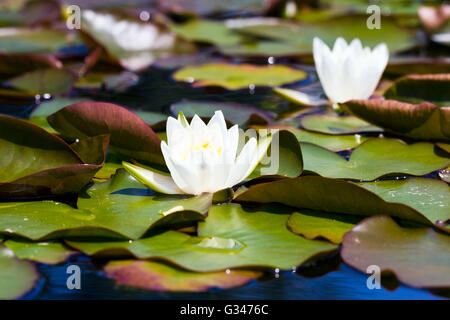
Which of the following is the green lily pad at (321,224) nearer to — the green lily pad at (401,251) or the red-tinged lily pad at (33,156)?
the green lily pad at (401,251)

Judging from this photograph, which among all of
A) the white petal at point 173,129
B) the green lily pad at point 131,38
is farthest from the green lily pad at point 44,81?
the white petal at point 173,129

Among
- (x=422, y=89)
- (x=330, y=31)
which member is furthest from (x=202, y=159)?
(x=330, y=31)

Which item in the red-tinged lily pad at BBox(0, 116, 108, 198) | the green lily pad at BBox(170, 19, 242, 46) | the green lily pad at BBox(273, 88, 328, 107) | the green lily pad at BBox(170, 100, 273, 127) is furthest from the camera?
the green lily pad at BBox(170, 19, 242, 46)

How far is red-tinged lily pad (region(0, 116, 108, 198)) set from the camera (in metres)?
1.59

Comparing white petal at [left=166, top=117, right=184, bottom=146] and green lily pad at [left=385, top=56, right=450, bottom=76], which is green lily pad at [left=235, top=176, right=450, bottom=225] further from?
green lily pad at [left=385, top=56, right=450, bottom=76]

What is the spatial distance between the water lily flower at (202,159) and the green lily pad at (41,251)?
0.28m

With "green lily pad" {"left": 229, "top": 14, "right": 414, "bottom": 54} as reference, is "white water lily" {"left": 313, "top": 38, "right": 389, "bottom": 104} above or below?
below

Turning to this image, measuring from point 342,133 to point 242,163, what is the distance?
64 centimetres

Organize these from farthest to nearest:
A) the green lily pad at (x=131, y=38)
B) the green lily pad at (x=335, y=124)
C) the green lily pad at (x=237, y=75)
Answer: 1. the green lily pad at (x=131, y=38)
2. the green lily pad at (x=237, y=75)
3. the green lily pad at (x=335, y=124)

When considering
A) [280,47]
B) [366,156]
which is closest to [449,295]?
[366,156]

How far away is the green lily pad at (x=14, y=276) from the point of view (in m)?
1.21

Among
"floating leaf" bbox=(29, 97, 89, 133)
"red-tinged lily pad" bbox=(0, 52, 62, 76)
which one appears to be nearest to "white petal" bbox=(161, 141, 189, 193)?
"floating leaf" bbox=(29, 97, 89, 133)

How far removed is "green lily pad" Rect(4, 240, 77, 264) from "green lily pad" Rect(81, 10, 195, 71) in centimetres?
186

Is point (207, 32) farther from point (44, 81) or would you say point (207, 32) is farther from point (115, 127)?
point (115, 127)
